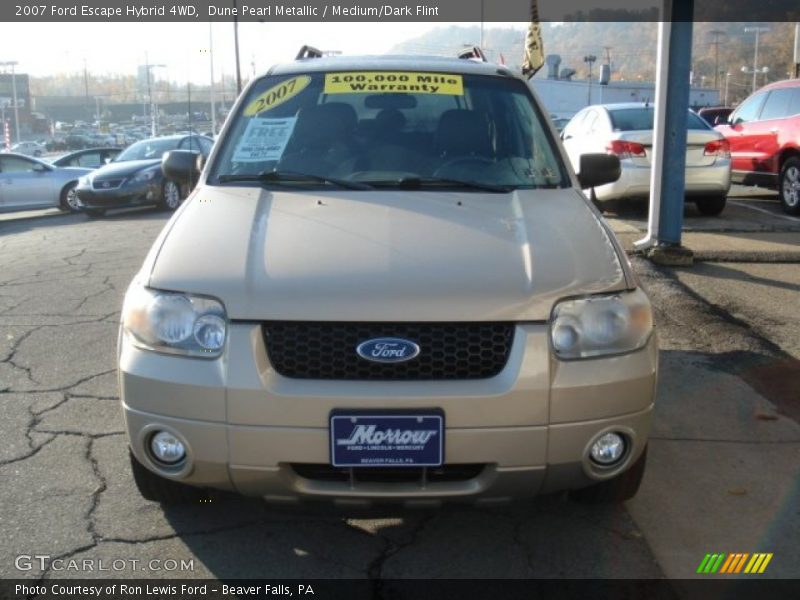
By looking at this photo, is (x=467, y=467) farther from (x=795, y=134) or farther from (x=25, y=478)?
(x=795, y=134)

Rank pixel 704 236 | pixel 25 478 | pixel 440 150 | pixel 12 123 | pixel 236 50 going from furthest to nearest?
pixel 12 123 < pixel 236 50 < pixel 704 236 < pixel 440 150 < pixel 25 478

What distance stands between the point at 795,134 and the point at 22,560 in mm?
10987

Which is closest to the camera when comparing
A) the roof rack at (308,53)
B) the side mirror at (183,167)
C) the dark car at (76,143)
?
the side mirror at (183,167)

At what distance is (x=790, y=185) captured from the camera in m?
11.4

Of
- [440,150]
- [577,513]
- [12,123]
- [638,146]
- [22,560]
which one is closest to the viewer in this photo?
[22,560]

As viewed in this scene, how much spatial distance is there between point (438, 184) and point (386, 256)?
91cm

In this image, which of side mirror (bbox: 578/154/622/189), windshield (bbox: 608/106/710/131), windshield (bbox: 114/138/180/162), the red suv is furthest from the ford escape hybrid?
windshield (bbox: 114/138/180/162)

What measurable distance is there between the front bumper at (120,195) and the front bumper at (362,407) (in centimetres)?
1308

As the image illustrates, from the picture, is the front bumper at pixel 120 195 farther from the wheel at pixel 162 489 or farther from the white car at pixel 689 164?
the wheel at pixel 162 489

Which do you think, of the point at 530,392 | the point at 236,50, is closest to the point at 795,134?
the point at 236,50

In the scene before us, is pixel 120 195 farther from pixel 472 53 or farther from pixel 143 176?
pixel 472 53

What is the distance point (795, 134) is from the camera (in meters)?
11.3

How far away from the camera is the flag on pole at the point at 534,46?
37.2 feet

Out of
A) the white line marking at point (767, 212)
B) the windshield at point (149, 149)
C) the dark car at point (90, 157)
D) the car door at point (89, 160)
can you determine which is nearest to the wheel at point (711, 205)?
the white line marking at point (767, 212)
